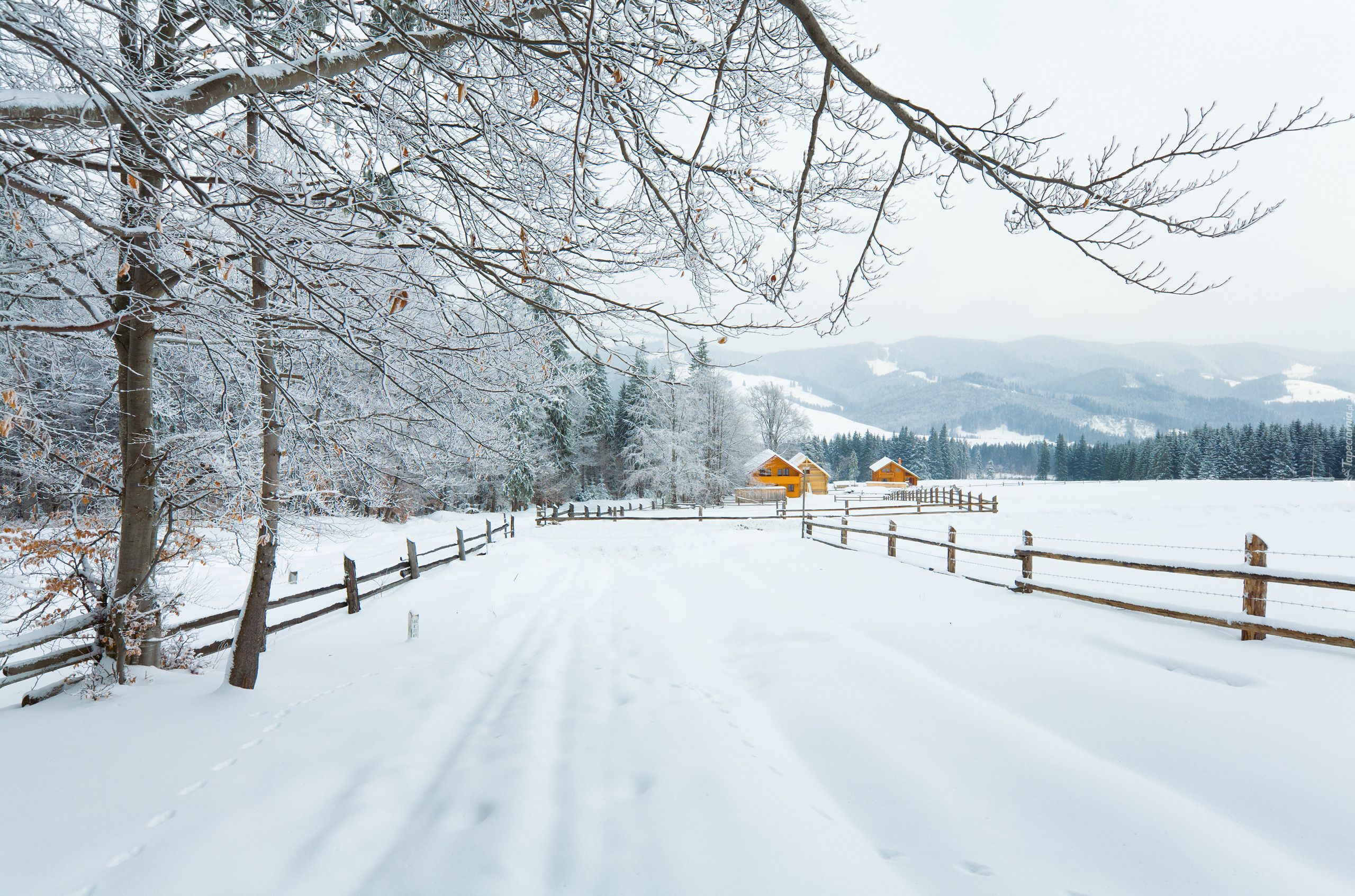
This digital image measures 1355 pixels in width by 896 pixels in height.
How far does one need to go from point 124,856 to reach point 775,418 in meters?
51.9

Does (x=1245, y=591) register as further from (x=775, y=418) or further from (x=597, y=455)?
(x=775, y=418)

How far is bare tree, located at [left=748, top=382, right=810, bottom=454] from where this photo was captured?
173 feet

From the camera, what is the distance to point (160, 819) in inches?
125

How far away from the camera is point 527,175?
381 centimetres

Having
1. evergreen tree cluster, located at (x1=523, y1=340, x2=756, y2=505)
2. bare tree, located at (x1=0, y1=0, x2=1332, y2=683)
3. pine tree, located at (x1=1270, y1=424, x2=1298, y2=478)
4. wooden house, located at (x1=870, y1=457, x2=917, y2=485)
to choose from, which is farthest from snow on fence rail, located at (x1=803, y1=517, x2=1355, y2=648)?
pine tree, located at (x1=1270, y1=424, x2=1298, y2=478)

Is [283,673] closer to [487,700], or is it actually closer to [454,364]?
[487,700]

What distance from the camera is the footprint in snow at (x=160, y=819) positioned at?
313 centimetres

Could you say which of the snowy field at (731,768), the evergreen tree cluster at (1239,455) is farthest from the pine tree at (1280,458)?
the snowy field at (731,768)

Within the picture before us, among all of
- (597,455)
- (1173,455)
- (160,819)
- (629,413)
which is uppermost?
(629,413)

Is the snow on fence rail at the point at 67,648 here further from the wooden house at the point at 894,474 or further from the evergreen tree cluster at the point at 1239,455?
the evergreen tree cluster at the point at 1239,455

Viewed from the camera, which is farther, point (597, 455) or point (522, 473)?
point (597, 455)

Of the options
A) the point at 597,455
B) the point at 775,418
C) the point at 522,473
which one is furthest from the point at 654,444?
the point at 775,418

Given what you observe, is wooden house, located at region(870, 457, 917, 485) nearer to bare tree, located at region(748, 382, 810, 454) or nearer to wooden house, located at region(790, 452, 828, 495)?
wooden house, located at region(790, 452, 828, 495)

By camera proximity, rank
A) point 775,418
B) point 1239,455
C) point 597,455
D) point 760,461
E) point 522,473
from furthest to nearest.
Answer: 1. point 1239,455
2. point 775,418
3. point 597,455
4. point 760,461
5. point 522,473
